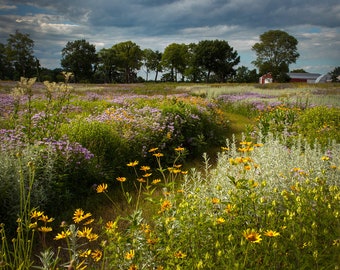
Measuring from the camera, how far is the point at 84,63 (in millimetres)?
58906

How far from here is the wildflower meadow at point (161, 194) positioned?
2.37 meters

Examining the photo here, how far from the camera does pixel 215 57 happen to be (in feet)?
202

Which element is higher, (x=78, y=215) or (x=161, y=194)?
(x=78, y=215)

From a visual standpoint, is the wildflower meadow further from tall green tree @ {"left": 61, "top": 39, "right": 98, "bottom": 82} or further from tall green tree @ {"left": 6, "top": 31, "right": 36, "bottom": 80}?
tall green tree @ {"left": 61, "top": 39, "right": 98, "bottom": 82}

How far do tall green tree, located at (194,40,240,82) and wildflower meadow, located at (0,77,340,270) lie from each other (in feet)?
172

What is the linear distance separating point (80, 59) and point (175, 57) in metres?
20.7

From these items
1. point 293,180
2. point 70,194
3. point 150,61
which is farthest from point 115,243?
point 150,61

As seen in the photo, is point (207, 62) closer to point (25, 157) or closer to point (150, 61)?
point (150, 61)

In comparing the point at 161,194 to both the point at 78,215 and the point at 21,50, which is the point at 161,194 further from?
the point at 21,50

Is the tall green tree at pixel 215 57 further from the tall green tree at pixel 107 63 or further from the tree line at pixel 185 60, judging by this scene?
the tall green tree at pixel 107 63

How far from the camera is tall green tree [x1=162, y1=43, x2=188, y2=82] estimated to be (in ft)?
224

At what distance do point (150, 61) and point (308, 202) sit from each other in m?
76.9

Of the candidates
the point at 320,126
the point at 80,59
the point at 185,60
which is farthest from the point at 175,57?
the point at 320,126

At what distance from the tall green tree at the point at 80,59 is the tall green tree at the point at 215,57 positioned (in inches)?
808
